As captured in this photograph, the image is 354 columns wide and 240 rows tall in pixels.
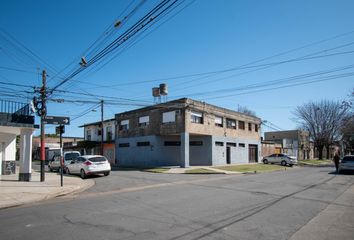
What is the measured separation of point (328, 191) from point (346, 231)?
7.66 m

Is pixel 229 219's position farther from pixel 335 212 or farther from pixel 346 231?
pixel 335 212

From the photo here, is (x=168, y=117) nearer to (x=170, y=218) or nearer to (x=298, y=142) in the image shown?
(x=170, y=218)

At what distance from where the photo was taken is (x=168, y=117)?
34.0 meters

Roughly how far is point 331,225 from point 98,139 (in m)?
43.2

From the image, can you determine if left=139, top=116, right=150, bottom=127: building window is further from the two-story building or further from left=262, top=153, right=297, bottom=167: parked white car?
left=262, top=153, right=297, bottom=167: parked white car

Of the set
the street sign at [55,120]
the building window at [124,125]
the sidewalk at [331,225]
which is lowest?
the sidewalk at [331,225]

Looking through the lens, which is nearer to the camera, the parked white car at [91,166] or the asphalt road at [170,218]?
the asphalt road at [170,218]

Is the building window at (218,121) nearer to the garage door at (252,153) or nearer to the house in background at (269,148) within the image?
the garage door at (252,153)

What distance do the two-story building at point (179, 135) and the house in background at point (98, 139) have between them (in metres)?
2.24

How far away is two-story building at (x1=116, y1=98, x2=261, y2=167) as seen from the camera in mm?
32844

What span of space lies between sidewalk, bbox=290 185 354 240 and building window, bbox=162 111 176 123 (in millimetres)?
23582

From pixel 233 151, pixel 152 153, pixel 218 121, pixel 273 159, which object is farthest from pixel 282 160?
pixel 152 153

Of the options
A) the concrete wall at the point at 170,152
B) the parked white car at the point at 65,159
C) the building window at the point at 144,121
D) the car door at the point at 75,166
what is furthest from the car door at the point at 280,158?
the car door at the point at 75,166

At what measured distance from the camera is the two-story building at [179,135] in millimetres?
32844
